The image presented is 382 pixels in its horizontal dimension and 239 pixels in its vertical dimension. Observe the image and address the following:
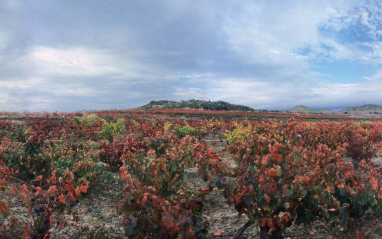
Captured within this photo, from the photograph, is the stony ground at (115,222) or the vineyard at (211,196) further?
the stony ground at (115,222)

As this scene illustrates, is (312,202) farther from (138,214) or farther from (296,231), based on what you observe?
(138,214)

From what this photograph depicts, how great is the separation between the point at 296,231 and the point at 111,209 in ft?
10.7

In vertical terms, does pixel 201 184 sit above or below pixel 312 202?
below

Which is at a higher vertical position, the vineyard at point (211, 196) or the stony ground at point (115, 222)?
the vineyard at point (211, 196)

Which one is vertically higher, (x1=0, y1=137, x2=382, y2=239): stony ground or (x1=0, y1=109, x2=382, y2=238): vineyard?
(x1=0, y1=109, x2=382, y2=238): vineyard

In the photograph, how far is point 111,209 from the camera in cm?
533

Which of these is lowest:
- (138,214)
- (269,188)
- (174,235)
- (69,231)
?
(69,231)

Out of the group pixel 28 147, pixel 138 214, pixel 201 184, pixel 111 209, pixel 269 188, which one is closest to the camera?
pixel 138 214

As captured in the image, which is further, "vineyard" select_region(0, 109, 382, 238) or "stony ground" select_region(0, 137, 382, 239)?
"stony ground" select_region(0, 137, 382, 239)

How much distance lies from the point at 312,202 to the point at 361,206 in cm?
106

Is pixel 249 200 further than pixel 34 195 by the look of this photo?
Yes

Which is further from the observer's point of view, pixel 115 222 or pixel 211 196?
pixel 211 196

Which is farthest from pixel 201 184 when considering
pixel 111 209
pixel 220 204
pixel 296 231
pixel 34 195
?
pixel 34 195

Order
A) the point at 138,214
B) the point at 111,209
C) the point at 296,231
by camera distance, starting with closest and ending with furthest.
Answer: the point at 138,214 < the point at 296,231 < the point at 111,209
